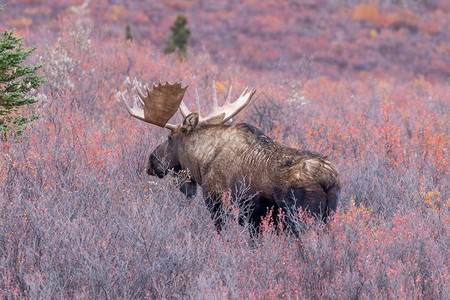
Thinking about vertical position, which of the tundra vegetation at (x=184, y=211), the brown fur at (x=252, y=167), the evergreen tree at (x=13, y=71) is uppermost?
the evergreen tree at (x=13, y=71)

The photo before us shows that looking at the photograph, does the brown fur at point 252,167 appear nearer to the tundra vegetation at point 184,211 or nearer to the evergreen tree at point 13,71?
the tundra vegetation at point 184,211

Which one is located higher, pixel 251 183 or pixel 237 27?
pixel 251 183

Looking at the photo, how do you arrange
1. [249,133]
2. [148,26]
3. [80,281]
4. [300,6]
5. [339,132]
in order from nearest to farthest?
[80,281] → [249,133] → [339,132] → [148,26] → [300,6]

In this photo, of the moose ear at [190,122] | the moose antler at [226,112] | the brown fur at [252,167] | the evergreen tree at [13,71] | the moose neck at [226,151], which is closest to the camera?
the brown fur at [252,167]

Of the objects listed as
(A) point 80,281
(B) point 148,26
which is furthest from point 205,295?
(B) point 148,26

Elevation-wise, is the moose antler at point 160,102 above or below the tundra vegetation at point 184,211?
above

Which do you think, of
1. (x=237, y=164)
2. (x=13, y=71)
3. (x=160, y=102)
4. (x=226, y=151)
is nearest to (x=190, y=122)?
(x=160, y=102)

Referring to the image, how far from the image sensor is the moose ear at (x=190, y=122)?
5.52m

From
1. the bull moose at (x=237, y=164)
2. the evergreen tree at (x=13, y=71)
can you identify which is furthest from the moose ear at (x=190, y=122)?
the evergreen tree at (x=13, y=71)

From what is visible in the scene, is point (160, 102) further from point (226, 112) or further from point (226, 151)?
point (226, 151)

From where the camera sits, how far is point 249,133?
5.09m

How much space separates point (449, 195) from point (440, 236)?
1.63m

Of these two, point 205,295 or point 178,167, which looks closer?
point 205,295

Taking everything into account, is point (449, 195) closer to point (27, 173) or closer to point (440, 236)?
point (440, 236)
